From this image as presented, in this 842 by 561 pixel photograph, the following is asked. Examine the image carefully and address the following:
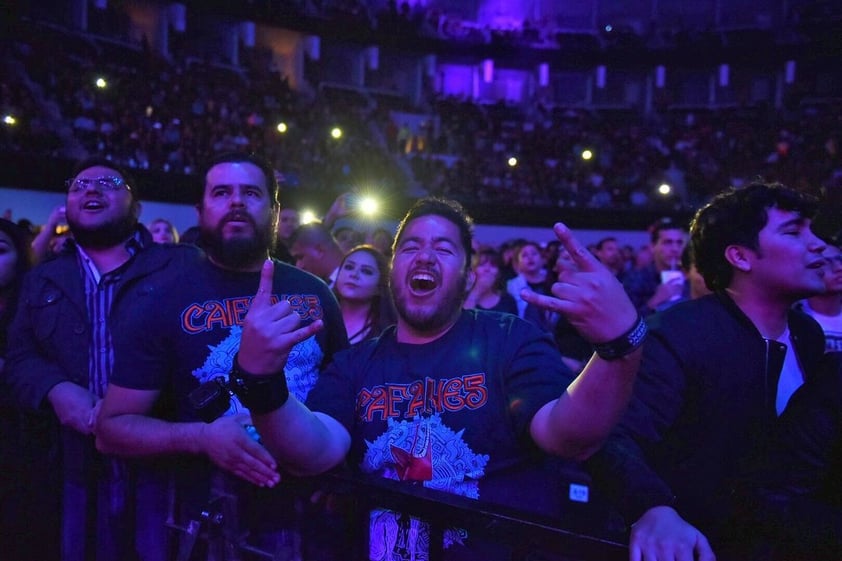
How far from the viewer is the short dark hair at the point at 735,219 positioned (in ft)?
7.55

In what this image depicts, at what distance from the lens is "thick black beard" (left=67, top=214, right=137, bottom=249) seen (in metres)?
2.93

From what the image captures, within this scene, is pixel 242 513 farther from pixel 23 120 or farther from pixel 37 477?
pixel 23 120

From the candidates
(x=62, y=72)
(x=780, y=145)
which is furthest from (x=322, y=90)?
(x=780, y=145)

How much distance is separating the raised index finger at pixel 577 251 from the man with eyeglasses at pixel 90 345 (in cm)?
148

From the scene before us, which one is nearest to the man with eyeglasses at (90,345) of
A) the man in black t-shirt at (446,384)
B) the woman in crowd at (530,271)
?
the man in black t-shirt at (446,384)

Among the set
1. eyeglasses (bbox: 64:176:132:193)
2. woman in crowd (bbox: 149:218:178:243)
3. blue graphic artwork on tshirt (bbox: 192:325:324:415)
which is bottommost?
blue graphic artwork on tshirt (bbox: 192:325:324:415)

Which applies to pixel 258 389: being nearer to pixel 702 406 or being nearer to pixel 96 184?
pixel 702 406

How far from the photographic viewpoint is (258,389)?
1480 millimetres

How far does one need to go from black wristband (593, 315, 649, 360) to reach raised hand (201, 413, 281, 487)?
88 centimetres

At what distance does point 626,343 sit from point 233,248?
157 centimetres

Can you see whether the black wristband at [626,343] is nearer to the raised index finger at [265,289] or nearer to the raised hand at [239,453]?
the raised index finger at [265,289]

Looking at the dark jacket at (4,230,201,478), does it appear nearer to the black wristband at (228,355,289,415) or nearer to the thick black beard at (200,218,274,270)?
the thick black beard at (200,218,274,270)

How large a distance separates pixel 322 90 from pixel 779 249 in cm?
2840

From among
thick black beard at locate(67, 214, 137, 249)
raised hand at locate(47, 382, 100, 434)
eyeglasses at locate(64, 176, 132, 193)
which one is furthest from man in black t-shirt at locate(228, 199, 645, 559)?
eyeglasses at locate(64, 176, 132, 193)
